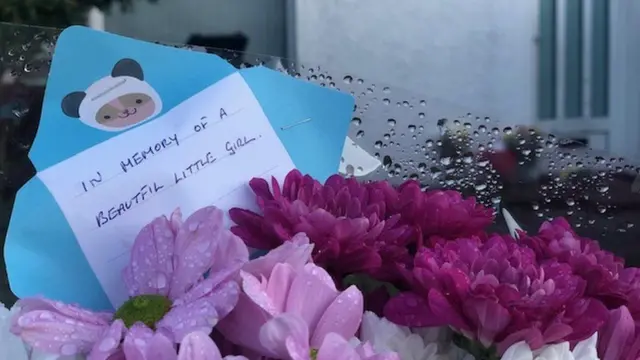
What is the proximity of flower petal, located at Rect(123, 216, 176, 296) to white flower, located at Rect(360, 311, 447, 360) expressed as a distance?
0.10m

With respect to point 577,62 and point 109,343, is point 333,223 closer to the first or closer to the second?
point 109,343

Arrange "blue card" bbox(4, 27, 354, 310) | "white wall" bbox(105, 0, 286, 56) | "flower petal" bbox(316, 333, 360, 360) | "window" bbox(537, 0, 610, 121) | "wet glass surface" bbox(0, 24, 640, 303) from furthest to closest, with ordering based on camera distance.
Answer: "window" bbox(537, 0, 610, 121)
"white wall" bbox(105, 0, 286, 56)
"wet glass surface" bbox(0, 24, 640, 303)
"blue card" bbox(4, 27, 354, 310)
"flower petal" bbox(316, 333, 360, 360)

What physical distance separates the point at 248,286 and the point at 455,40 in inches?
47.6

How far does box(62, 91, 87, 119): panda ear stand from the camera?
46 cm

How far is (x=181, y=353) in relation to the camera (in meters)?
0.31

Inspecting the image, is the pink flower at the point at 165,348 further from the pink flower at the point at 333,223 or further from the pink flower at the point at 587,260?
the pink flower at the point at 587,260

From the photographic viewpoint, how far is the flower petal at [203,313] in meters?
0.34

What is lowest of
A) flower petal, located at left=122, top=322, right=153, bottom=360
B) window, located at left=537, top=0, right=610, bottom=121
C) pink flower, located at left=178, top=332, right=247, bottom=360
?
window, located at left=537, top=0, right=610, bottom=121

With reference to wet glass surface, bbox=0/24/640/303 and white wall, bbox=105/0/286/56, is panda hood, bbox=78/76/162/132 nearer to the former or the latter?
wet glass surface, bbox=0/24/640/303

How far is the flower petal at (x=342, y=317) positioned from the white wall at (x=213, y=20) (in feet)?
3.58

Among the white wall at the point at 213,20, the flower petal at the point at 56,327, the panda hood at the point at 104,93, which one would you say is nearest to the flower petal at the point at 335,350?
the flower petal at the point at 56,327

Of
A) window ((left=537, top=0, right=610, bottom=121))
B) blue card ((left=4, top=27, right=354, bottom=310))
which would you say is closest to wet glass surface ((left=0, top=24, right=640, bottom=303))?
blue card ((left=4, top=27, right=354, bottom=310))

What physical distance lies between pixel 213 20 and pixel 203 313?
117 cm

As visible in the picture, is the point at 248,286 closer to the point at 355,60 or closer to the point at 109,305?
the point at 109,305
